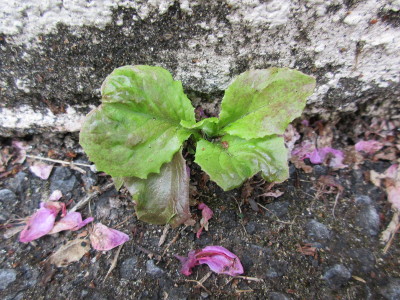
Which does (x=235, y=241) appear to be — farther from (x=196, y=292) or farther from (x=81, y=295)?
(x=81, y=295)

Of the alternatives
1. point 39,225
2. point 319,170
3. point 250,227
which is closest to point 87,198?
point 39,225

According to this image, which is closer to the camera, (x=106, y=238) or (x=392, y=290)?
(x=392, y=290)

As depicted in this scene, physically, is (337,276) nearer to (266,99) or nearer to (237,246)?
(237,246)

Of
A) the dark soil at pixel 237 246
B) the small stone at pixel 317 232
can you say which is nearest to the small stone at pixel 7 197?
the dark soil at pixel 237 246

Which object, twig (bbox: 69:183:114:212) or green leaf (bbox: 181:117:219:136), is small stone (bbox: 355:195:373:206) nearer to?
green leaf (bbox: 181:117:219:136)

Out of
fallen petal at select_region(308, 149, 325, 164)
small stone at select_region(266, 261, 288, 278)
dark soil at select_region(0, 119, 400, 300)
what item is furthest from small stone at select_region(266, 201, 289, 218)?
fallen petal at select_region(308, 149, 325, 164)

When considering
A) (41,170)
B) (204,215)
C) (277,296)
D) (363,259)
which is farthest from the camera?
(41,170)
